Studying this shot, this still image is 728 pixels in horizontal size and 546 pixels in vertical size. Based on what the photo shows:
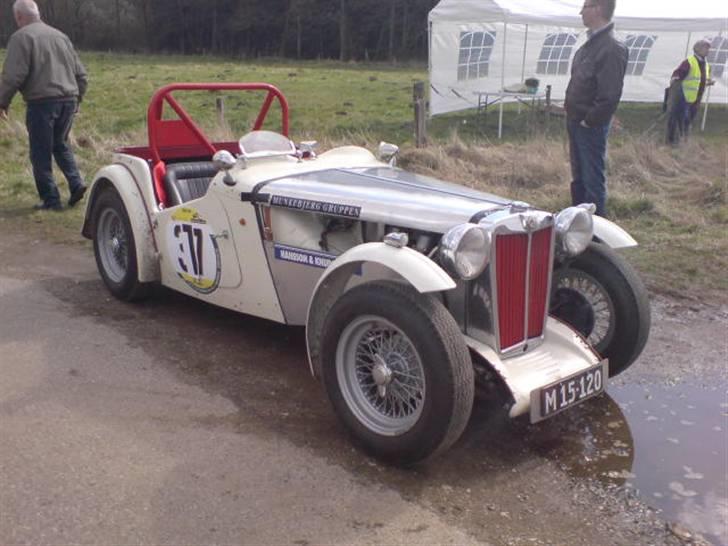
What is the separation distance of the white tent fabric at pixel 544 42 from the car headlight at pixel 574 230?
1136 centimetres

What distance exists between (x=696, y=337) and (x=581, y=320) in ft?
4.48

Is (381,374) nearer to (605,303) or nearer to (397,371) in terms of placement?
(397,371)

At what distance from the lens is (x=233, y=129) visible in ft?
45.8

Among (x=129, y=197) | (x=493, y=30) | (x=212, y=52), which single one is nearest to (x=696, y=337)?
(x=129, y=197)

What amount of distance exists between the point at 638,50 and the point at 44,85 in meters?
13.9

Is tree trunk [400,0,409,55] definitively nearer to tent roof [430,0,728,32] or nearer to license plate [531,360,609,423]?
tent roof [430,0,728,32]

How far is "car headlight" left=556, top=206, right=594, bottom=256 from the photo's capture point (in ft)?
12.7

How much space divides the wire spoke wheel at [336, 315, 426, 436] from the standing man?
12.3 ft

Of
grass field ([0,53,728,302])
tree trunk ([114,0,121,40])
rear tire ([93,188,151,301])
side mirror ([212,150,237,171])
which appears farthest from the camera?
tree trunk ([114,0,121,40])

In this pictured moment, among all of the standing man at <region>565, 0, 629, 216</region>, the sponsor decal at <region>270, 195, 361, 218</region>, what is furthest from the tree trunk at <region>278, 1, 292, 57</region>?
the sponsor decal at <region>270, 195, 361, 218</region>

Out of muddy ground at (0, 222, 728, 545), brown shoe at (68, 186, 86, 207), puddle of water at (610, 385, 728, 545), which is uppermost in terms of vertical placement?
brown shoe at (68, 186, 86, 207)

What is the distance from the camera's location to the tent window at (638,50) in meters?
17.3

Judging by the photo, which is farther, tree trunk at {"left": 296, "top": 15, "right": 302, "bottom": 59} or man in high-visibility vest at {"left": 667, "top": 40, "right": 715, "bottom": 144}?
tree trunk at {"left": 296, "top": 15, "right": 302, "bottom": 59}

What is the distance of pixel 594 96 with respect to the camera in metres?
6.49
